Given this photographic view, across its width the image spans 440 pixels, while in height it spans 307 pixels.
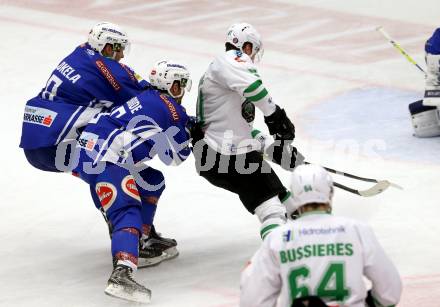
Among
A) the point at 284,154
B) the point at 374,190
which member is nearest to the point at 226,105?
the point at 284,154

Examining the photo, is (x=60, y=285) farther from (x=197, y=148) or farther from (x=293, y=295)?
(x=293, y=295)

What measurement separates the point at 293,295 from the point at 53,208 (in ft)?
11.5

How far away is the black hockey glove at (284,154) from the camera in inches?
261

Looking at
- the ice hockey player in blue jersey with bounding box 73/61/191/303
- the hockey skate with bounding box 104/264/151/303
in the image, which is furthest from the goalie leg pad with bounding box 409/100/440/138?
the hockey skate with bounding box 104/264/151/303

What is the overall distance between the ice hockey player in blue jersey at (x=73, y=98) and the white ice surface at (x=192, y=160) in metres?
0.62

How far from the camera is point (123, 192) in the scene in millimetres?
6129

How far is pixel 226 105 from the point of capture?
638 centimetres

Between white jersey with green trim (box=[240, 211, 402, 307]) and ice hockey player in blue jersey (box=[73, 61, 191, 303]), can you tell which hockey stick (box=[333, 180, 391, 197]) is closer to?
ice hockey player in blue jersey (box=[73, 61, 191, 303])

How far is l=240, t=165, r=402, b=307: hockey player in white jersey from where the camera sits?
14.2ft

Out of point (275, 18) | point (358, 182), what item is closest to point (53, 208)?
point (358, 182)

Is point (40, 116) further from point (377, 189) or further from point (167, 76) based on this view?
point (377, 189)

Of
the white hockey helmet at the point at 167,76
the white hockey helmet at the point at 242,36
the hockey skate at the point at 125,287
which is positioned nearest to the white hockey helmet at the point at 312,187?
the hockey skate at the point at 125,287

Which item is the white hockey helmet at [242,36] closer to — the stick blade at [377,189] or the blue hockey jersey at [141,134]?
the blue hockey jersey at [141,134]

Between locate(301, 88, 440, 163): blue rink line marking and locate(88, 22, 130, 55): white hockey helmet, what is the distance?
7.69ft
